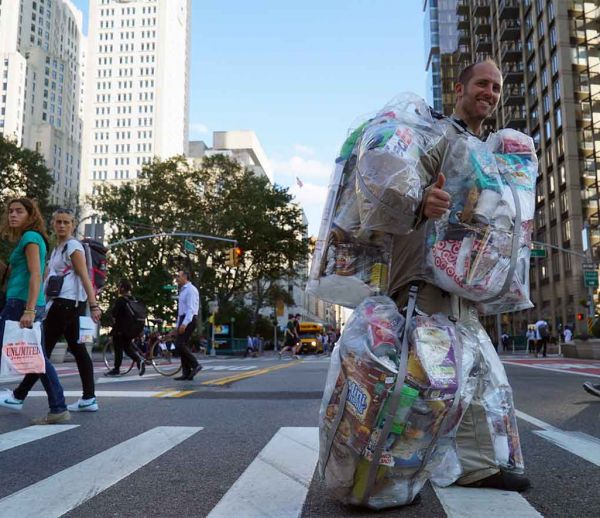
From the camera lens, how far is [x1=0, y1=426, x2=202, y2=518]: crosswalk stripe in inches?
99.2

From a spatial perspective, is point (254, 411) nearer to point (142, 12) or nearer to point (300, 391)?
point (300, 391)

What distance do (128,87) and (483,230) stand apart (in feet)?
491

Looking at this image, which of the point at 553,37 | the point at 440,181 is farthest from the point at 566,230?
the point at 440,181

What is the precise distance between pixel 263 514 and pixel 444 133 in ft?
5.48

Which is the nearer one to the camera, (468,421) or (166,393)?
(468,421)

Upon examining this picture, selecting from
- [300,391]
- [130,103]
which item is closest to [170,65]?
[130,103]

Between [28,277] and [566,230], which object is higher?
[566,230]

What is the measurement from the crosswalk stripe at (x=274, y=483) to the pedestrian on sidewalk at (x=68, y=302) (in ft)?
8.18

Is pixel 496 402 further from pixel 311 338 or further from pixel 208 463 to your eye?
pixel 311 338

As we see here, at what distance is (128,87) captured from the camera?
141875 mm

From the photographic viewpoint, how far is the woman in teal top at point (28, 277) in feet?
16.6

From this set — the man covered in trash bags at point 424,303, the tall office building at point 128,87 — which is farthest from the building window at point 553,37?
the tall office building at point 128,87

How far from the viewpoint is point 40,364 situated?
194 inches

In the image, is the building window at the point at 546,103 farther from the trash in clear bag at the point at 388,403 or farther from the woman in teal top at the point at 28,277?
the trash in clear bag at the point at 388,403
